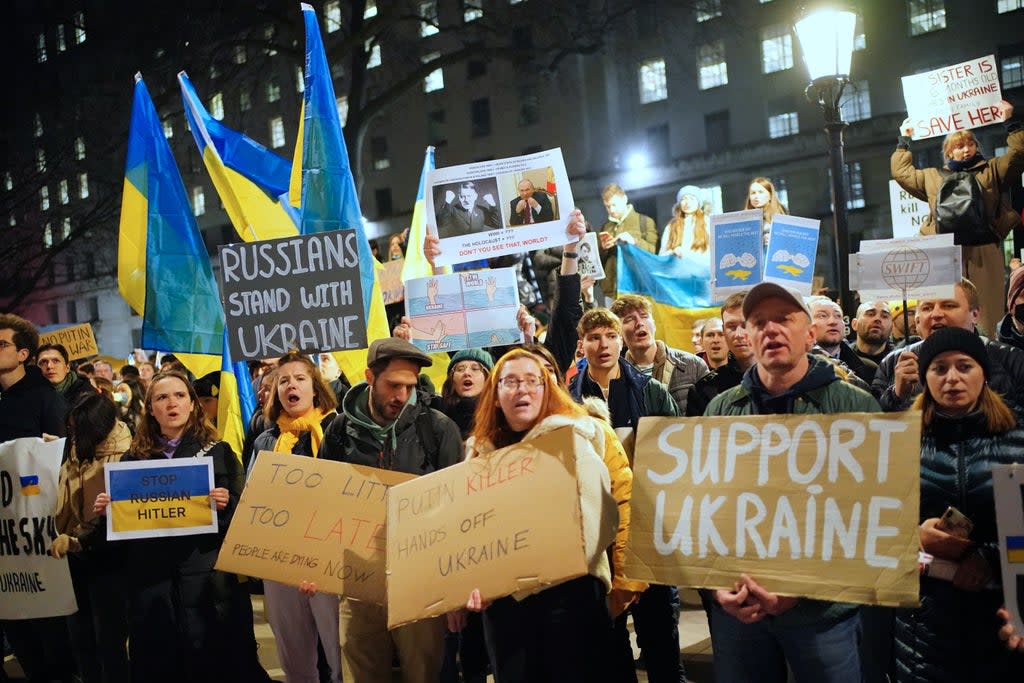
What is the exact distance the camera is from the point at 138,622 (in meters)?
5.07

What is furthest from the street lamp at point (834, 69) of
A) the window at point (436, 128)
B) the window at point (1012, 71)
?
the window at point (436, 128)

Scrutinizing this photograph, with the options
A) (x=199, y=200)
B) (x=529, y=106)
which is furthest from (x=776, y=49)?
(x=199, y=200)

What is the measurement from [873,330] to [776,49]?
39841 millimetres

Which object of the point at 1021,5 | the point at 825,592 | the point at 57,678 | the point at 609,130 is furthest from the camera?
the point at 609,130

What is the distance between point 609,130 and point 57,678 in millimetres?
43968

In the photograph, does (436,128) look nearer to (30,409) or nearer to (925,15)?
(925,15)

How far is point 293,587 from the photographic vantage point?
504 cm

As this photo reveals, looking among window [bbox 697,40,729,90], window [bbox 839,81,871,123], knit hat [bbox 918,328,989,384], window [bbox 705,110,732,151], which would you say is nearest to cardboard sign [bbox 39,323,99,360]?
knit hat [bbox 918,328,989,384]

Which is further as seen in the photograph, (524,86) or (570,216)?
(524,86)

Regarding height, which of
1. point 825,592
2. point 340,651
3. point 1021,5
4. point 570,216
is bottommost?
point 340,651

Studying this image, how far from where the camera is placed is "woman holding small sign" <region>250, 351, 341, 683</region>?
500cm

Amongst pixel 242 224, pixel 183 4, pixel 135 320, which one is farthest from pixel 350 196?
pixel 135 320

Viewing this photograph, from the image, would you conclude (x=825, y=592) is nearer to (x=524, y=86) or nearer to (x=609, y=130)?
(x=609, y=130)

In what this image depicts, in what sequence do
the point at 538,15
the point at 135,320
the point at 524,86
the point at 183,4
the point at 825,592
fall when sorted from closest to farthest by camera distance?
the point at 825,592, the point at 183,4, the point at 538,15, the point at 524,86, the point at 135,320
